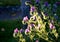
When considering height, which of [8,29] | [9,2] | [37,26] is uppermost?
[37,26]

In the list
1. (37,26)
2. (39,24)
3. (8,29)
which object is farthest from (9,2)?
(39,24)

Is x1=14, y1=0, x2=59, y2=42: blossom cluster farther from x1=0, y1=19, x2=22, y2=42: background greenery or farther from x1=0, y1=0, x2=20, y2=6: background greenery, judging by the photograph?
x1=0, y1=0, x2=20, y2=6: background greenery

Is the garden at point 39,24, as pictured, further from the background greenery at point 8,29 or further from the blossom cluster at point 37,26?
the background greenery at point 8,29

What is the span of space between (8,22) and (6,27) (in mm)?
452

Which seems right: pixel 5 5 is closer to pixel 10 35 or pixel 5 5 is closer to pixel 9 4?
pixel 9 4

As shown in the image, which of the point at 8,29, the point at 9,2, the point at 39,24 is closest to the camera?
the point at 39,24

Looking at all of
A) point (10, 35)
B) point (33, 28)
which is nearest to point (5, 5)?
point (10, 35)

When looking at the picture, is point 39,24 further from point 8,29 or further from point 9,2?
point 9,2

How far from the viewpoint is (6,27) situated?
7.51 meters

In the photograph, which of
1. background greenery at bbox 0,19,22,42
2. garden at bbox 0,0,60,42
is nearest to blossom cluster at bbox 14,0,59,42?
→ garden at bbox 0,0,60,42

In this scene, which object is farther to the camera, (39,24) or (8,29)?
(8,29)

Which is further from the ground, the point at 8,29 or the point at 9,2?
the point at 8,29

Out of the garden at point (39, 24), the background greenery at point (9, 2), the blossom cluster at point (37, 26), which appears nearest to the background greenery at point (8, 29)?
the garden at point (39, 24)

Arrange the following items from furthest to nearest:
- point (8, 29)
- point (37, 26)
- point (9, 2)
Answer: point (9, 2), point (8, 29), point (37, 26)
